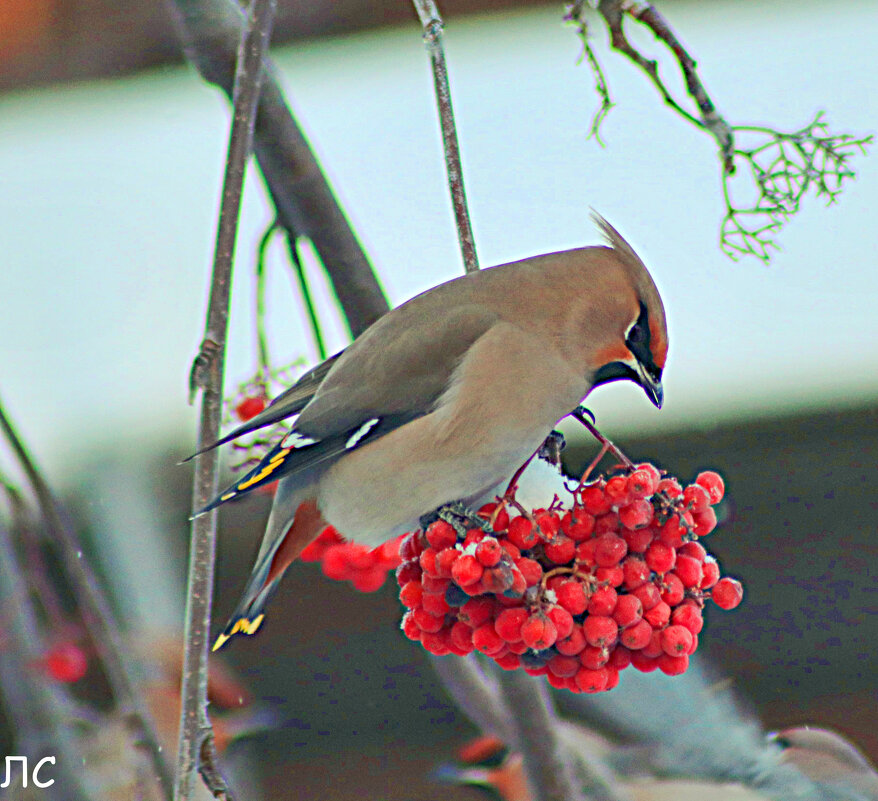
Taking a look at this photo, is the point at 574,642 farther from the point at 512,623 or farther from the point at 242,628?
the point at 242,628

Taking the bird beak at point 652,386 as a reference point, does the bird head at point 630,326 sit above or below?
above

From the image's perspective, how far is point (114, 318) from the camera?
194 centimetres

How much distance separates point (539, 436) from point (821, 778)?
0.74m

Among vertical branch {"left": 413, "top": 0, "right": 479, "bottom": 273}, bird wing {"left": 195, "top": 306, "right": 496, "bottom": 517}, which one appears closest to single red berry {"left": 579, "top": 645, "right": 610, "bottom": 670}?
bird wing {"left": 195, "top": 306, "right": 496, "bottom": 517}

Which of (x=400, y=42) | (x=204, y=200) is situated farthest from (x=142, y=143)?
(x=400, y=42)

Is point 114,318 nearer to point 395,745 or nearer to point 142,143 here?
point 142,143

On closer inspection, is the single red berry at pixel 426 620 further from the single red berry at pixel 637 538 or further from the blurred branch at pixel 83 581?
the blurred branch at pixel 83 581

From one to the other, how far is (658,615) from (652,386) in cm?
17

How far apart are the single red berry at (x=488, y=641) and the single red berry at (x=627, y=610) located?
0.08m

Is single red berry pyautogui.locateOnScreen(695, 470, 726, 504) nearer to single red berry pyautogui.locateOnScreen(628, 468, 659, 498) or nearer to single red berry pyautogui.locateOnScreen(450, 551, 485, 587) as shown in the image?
single red berry pyautogui.locateOnScreen(628, 468, 659, 498)

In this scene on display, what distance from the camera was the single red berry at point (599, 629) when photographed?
2.16ft

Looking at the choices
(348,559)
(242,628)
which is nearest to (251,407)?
(348,559)

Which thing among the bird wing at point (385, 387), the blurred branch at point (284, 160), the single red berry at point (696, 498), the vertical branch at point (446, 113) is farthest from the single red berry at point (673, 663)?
the blurred branch at point (284, 160)

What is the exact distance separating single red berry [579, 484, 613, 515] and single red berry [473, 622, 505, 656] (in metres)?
0.10
